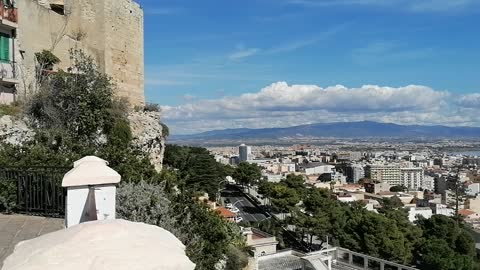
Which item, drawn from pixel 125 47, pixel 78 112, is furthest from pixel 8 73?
pixel 125 47

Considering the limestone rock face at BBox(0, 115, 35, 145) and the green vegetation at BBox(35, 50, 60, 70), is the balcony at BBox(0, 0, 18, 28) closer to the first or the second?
the green vegetation at BBox(35, 50, 60, 70)

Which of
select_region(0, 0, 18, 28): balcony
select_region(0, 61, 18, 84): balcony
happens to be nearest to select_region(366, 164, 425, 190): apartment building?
select_region(0, 61, 18, 84): balcony

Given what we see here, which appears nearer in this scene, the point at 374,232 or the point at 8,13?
the point at 8,13

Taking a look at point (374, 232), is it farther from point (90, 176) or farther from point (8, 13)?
point (90, 176)

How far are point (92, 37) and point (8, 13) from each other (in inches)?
192

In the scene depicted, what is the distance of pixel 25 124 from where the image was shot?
14781 millimetres

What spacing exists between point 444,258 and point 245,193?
3486 cm

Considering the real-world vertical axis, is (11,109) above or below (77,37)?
below

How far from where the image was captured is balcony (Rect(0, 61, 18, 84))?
16153 mm

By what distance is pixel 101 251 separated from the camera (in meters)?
1.70

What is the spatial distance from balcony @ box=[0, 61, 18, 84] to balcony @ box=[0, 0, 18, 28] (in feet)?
4.48

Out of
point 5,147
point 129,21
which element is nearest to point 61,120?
point 5,147

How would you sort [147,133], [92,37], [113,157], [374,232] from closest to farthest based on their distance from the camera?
[113,157] → [147,133] → [92,37] → [374,232]

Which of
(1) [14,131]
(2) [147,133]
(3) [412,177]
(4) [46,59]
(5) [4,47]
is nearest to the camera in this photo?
(1) [14,131]
